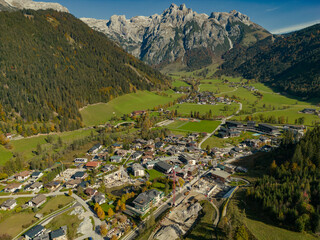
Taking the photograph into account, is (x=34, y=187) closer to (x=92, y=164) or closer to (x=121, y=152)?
(x=92, y=164)

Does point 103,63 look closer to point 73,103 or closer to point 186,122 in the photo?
point 73,103

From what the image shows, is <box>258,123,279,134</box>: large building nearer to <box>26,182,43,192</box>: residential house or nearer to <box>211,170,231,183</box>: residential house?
<box>211,170,231,183</box>: residential house

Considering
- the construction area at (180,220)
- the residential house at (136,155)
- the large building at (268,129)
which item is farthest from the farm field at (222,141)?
the construction area at (180,220)

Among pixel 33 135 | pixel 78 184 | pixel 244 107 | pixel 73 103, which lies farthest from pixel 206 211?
pixel 244 107

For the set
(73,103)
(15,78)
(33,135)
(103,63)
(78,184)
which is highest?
(103,63)

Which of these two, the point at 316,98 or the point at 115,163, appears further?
the point at 316,98

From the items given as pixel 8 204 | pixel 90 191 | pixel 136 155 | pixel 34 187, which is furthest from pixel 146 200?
pixel 8 204
